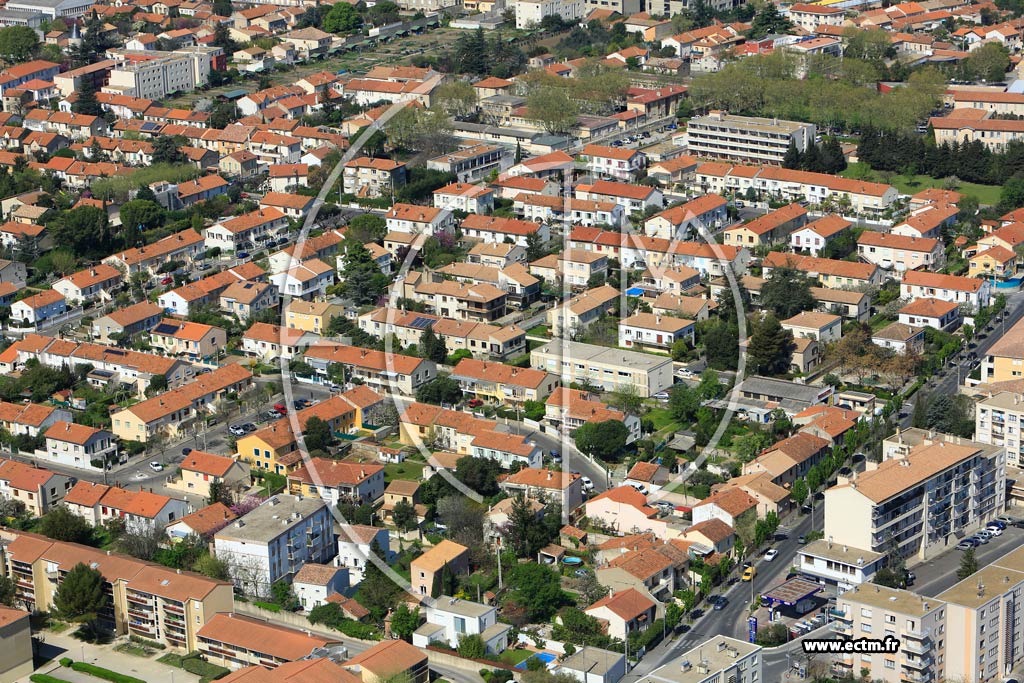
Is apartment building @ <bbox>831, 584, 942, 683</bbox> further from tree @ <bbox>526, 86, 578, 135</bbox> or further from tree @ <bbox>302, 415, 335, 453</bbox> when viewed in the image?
tree @ <bbox>526, 86, 578, 135</bbox>

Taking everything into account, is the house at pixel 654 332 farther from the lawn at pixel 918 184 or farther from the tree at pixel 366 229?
the lawn at pixel 918 184

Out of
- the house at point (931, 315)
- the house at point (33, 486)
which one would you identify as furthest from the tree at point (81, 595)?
the house at point (931, 315)

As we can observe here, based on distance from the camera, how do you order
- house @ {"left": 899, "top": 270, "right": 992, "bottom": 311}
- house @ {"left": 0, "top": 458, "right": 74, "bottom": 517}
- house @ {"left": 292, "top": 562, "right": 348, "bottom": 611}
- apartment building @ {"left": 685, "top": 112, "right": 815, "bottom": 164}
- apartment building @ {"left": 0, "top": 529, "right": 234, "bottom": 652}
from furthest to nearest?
apartment building @ {"left": 685, "top": 112, "right": 815, "bottom": 164} < house @ {"left": 899, "top": 270, "right": 992, "bottom": 311} < house @ {"left": 0, "top": 458, "right": 74, "bottom": 517} < house @ {"left": 292, "top": 562, "right": 348, "bottom": 611} < apartment building @ {"left": 0, "top": 529, "right": 234, "bottom": 652}

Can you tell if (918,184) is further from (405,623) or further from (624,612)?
(405,623)

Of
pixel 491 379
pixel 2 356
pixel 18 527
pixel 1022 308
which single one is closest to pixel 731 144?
pixel 1022 308

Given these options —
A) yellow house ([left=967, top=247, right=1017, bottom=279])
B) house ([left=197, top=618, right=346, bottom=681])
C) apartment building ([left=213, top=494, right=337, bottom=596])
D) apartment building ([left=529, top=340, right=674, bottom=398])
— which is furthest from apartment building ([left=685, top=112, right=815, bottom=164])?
house ([left=197, top=618, right=346, bottom=681])

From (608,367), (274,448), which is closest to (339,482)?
(274,448)
